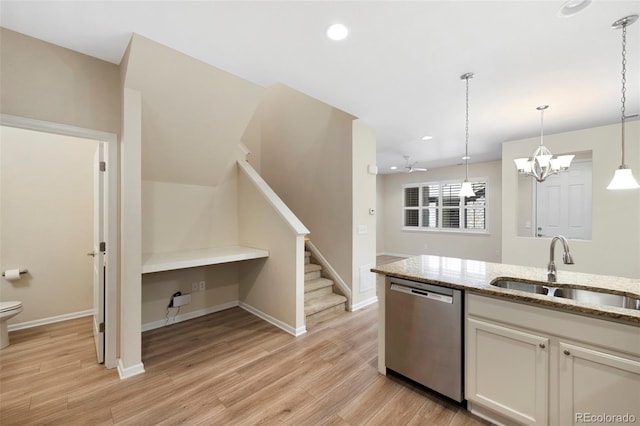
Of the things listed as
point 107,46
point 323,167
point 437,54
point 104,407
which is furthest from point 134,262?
point 437,54

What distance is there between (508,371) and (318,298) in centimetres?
242

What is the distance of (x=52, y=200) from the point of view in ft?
11.0

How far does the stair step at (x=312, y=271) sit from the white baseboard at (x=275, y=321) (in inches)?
31.7

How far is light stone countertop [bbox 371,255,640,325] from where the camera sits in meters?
1.42

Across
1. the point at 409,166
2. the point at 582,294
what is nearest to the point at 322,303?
the point at 582,294

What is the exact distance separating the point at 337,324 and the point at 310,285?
0.69 meters

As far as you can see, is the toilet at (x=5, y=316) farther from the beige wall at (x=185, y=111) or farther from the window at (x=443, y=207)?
the window at (x=443, y=207)

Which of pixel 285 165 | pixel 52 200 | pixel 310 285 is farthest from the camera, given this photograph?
pixel 285 165

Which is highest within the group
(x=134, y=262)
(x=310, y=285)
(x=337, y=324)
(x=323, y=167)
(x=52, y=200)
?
(x=323, y=167)

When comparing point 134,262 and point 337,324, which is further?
point 337,324

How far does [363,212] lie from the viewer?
154 inches

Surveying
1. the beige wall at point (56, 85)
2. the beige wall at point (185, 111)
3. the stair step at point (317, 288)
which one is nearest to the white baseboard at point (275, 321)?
the stair step at point (317, 288)

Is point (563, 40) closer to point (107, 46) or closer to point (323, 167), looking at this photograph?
point (323, 167)

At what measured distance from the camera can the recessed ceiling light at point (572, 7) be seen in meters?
1.63
